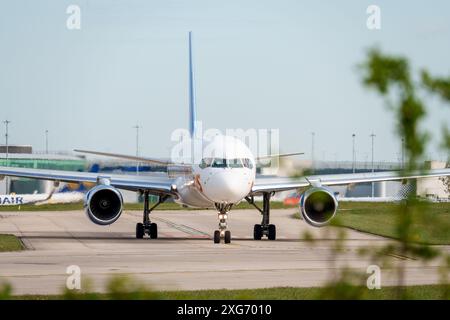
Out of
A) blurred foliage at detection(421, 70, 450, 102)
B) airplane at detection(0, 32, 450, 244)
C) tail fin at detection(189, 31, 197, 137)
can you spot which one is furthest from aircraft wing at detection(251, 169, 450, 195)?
blurred foliage at detection(421, 70, 450, 102)

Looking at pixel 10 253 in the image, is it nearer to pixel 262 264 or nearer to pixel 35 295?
pixel 262 264

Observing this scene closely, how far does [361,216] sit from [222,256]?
824 inches

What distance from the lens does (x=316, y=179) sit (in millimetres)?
31562

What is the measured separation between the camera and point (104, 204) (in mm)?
30594

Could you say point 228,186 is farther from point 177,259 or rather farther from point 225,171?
point 177,259

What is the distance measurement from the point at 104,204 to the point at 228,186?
→ 410cm

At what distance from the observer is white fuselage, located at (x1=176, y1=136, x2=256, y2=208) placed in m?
29.0

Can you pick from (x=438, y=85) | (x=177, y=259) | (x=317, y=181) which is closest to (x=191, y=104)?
(x=317, y=181)

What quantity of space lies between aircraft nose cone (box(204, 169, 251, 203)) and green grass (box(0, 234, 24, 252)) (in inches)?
221

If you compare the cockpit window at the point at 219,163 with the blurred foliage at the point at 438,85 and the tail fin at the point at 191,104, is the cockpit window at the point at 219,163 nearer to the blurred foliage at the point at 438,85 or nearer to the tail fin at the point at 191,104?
the tail fin at the point at 191,104

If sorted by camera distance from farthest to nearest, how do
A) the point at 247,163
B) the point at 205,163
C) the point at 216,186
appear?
the point at 205,163 → the point at 247,163 → the point at 216,186

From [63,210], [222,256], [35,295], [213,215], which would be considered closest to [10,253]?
[222,256]

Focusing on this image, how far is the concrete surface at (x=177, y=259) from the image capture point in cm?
1861

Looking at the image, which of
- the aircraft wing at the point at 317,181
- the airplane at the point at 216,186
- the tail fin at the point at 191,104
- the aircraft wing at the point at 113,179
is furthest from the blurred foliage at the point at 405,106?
the tail fin at the point at 191,104
